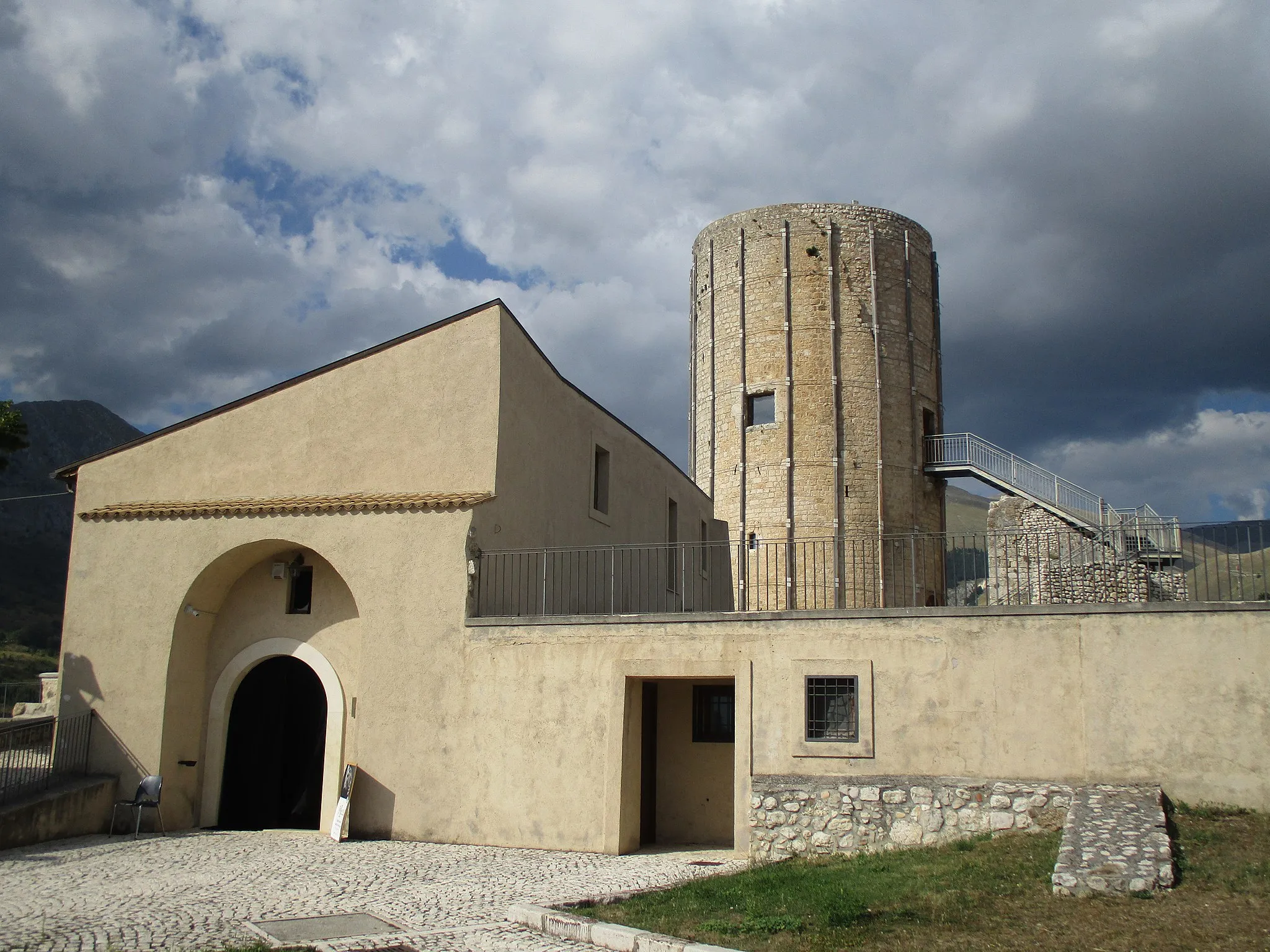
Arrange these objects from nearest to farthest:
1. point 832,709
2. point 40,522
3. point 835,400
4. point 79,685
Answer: point 832,709
point 79,685
point 835,400
point 40,522

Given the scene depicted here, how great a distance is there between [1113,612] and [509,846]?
7902mm

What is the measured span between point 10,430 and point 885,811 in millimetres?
15910

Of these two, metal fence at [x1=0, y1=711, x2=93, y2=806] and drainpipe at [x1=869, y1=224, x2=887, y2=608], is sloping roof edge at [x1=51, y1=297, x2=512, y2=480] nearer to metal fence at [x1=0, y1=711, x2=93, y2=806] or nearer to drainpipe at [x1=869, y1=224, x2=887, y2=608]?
metal fence at [x1=0, y1=711, x2=93, y2=806]

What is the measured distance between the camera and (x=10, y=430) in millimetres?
18594

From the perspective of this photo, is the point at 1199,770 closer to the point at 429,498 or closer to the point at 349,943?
the point at 349,943

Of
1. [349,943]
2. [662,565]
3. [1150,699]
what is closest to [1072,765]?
[1150,699]

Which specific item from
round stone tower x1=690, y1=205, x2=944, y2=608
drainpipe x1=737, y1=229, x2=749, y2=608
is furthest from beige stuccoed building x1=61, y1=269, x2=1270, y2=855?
round stone tower x1=690, y1=205, x2=944, y2=608

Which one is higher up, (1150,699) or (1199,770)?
(1150,699)

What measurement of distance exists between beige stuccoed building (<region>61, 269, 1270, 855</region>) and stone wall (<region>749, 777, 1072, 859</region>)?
62mm

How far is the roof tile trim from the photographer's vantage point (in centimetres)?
1484

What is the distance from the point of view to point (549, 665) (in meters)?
14.0

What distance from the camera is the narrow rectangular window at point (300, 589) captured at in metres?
16.0

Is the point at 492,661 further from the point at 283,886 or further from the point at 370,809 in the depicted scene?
the point at 283,886

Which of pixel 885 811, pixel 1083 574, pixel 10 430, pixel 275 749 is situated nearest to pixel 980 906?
pixel 885 811
